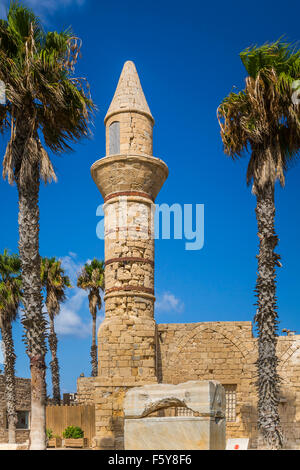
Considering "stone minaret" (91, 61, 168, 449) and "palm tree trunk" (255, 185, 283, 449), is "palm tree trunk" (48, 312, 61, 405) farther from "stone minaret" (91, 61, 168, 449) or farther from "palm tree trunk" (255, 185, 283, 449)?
"palm tree trunk" (255, 185, 283, 449)

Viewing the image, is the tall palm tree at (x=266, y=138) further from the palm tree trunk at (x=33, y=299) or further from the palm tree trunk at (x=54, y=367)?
the palm tree trunk at (x=54, y=367)

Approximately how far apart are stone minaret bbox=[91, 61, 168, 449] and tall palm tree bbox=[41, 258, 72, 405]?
13.6 metres

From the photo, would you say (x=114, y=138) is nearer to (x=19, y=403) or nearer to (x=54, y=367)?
(x=54, y=367)

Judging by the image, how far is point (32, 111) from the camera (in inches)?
569

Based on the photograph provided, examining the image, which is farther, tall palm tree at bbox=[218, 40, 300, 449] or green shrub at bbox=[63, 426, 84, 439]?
green shrub at bbox=[63, 426, 84, 439]

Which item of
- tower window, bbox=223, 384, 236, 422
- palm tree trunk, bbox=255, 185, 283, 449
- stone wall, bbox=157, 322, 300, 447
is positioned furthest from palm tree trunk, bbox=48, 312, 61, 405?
palm tree trunk, bbox=255, 185, 283, 449

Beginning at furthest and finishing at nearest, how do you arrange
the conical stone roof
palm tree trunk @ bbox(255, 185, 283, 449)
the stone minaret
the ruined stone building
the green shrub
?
1. the green shrub
2. the conical stone roof
3. the ruined stone building
4. the stone minaret
5. palm tree trunk @ bbox(255, 185, 283, 449)

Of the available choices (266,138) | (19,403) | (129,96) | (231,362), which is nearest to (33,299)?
(266,138)

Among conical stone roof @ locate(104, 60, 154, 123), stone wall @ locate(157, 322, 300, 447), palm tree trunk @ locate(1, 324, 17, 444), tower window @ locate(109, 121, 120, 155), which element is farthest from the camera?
palm tree trunk @ locate(1, 324, 17, 444)

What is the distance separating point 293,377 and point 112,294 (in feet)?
20.7

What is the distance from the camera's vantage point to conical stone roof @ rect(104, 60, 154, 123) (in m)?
19.7

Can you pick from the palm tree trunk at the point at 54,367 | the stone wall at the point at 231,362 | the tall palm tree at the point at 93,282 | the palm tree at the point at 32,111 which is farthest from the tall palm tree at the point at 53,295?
the palm tree at the point at 32,111

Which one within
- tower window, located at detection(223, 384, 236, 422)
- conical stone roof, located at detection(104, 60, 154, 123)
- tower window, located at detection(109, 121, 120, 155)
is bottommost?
tower window, located at detection(223, 384, 236, 422)

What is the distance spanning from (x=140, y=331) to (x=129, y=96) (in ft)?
24.6
